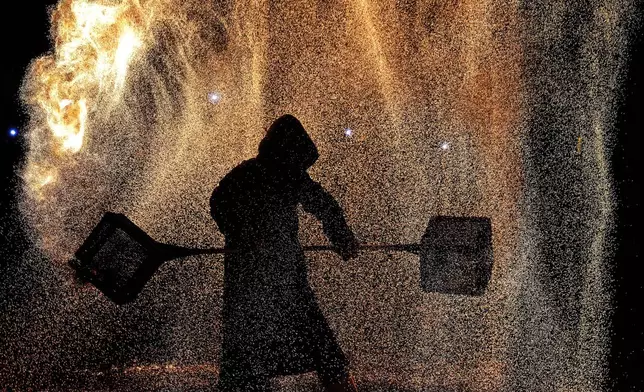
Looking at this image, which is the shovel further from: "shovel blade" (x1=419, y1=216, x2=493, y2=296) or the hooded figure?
the hooded figure

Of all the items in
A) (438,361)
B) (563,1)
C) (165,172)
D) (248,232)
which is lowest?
(438,361)

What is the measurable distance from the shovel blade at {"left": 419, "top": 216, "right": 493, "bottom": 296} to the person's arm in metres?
0.45

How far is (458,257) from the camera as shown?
341 centimetres

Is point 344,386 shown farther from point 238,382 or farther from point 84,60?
point 84,60

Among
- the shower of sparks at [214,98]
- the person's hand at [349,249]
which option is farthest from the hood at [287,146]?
the shower of sparks at [214,98]

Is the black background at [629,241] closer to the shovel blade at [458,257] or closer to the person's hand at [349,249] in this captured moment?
the shovel blade at [458,257]

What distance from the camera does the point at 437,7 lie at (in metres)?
6.98

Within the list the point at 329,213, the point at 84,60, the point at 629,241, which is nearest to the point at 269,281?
the point at 329,213

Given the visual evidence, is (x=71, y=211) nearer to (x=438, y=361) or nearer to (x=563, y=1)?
(x=438, y=361)

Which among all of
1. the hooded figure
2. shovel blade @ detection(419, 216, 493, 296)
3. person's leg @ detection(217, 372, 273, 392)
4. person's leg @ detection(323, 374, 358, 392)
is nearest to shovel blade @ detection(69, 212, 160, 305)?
the hooded figure

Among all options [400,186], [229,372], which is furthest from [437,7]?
[229,372]

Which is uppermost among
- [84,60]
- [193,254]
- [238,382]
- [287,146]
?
[84,60]

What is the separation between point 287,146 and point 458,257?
46.7 inches

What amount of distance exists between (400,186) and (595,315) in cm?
302
